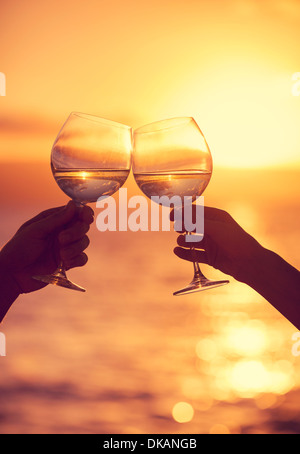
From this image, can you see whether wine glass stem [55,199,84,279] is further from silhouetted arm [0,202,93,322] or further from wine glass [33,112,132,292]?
wine glass [33,112,132,292]

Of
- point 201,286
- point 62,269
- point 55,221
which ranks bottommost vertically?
point 201,286

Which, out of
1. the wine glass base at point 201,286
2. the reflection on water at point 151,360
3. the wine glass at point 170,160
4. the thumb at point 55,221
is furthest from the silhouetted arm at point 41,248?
the reflection on water at point 151,360

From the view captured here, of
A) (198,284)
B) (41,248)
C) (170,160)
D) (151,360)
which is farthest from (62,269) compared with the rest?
(151,360)

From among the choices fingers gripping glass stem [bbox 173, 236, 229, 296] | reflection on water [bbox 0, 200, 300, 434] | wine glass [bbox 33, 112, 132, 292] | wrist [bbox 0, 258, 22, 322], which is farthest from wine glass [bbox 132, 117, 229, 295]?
reflection on water [bbox 0, 200, 300, 434]

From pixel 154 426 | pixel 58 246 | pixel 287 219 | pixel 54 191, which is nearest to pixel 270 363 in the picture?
pixel 154 426

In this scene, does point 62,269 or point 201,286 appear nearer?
point 201,286

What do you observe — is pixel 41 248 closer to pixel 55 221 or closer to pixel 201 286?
pixel 55 221

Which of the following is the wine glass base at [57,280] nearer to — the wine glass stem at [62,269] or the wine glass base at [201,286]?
the wine glass stem at [62,269]
